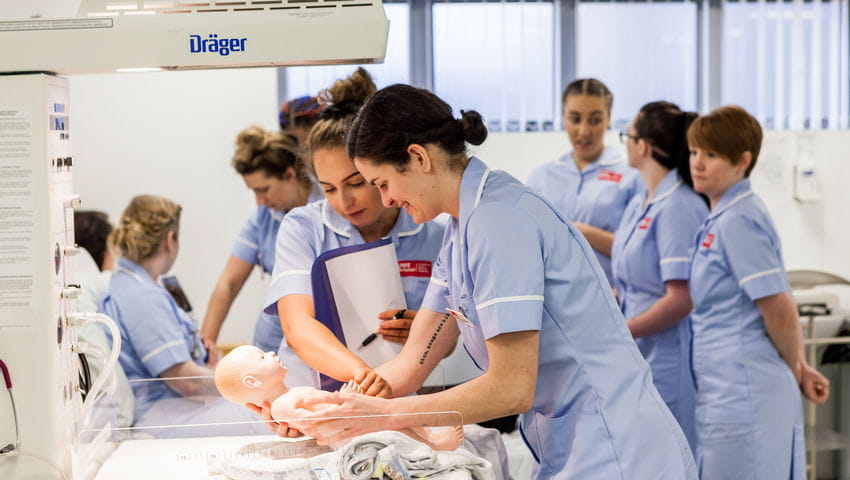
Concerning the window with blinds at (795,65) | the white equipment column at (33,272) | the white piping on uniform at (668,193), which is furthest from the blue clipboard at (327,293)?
the window with blinds at (795,65)

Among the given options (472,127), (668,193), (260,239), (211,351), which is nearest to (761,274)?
(668,193)

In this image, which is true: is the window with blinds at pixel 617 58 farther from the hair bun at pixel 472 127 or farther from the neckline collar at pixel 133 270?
the hair bun at pixel 472 127

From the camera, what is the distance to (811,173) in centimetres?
436

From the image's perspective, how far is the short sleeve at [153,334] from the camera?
279 centimetres

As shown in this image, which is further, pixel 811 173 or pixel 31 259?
pixel 811 173

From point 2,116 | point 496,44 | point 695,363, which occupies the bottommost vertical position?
point 695,363

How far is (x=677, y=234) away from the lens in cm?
304

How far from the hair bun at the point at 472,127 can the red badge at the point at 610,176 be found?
2102 millimetres

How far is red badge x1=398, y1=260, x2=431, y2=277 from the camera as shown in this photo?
7.11 feet

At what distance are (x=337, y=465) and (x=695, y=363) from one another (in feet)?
5.70

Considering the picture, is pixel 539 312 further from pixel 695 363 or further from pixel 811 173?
pixel 811 173

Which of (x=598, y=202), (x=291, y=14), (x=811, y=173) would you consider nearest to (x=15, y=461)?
(x=291, y=14)

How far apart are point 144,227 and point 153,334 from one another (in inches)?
17.0

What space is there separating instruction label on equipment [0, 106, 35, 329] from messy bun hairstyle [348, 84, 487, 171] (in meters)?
0.59
